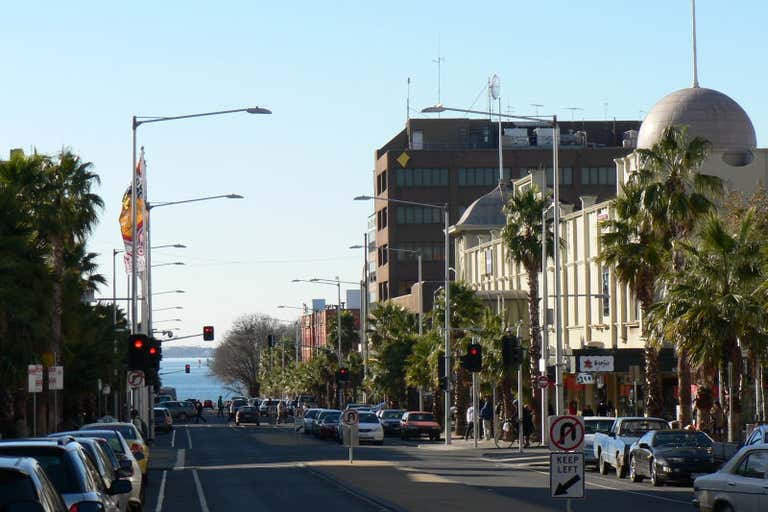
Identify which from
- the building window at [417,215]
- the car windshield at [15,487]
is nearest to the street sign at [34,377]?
the car windshield at [15,487]

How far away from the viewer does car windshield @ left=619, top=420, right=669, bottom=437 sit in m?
37.8

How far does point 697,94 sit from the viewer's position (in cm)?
6194

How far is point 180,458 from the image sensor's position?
50562mm

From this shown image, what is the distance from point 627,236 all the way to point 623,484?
13.4 meters

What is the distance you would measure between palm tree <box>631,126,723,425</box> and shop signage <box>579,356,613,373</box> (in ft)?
33.3

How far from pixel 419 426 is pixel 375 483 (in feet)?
123

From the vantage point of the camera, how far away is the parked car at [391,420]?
76688mm

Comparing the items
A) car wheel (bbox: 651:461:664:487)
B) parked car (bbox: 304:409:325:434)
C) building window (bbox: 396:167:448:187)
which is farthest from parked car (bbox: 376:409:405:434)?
building window (bbox: 396:167:448:187)

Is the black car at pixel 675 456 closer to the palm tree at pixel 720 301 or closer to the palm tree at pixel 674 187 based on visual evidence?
the palm tree at pixel 720 301

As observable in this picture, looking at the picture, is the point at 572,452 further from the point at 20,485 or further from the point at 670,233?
the point at 670,233

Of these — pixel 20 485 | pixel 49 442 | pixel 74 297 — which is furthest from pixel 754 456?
pixel 74 297

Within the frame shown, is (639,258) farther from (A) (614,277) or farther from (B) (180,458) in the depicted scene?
(B) (180,458)

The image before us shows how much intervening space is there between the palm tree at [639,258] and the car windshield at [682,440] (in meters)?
10.6

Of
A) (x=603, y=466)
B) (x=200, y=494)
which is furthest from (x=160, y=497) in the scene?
(x=603, y=466)
